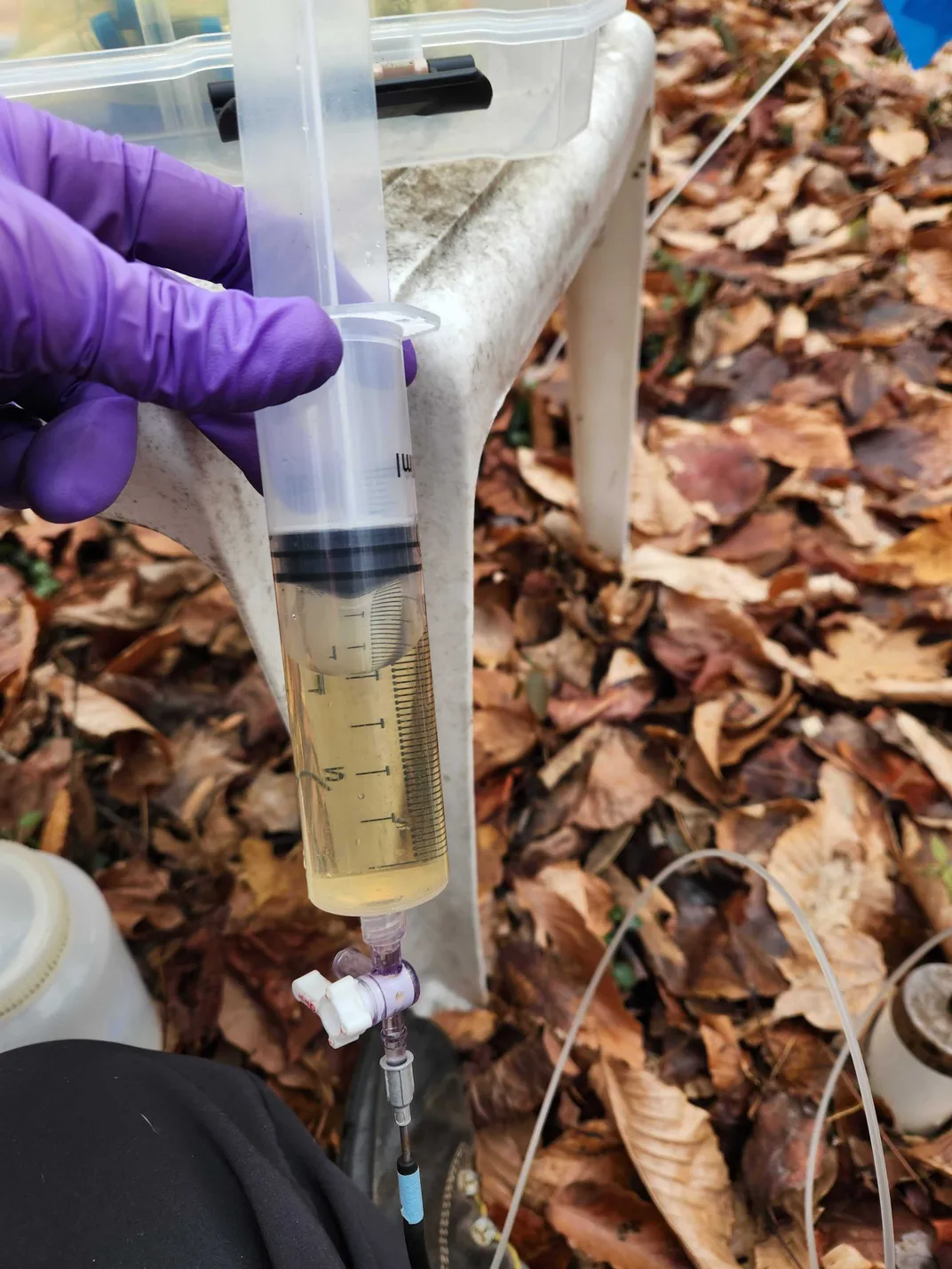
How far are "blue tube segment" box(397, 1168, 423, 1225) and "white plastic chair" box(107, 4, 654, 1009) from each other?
0.71 ft

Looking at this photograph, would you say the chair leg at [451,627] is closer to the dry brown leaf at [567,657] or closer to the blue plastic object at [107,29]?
the blue plastic object at [107,29]

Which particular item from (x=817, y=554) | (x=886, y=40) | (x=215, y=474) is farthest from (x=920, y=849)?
(x=886, y=40)

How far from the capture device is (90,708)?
1.01m

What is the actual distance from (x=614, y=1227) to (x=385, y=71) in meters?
0.84

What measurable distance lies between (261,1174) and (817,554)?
980 millimetres

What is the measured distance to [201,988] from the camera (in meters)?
0.82

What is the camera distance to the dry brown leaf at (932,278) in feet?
4.58


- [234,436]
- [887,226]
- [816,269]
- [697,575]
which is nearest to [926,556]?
[697,575]

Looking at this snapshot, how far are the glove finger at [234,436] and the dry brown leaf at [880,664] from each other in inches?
30.6

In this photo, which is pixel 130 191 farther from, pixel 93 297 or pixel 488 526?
pixel 488 526

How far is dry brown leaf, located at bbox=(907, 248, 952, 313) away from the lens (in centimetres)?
140

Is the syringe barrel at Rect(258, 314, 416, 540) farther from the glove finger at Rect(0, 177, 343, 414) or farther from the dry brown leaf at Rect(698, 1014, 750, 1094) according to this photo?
the dry brown leaf at Rect(698, 1014, 750, 1094)

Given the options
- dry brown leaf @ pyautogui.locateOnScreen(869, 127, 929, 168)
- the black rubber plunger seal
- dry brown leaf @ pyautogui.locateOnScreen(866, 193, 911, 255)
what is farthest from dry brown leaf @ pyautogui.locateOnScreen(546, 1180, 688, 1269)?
dry brown leaf @ pyautogui.locateOnScreen(869, 127, 929, 168)

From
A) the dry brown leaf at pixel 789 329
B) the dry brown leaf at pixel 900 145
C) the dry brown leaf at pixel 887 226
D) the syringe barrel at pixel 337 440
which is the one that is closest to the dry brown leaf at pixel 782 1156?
Answer: the syringe barrel at pixel 337 440
